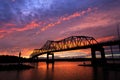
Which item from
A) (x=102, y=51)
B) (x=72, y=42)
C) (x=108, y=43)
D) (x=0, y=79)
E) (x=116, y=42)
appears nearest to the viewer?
(x=0, y=79)

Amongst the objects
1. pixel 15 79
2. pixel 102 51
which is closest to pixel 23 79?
pixel 15 79

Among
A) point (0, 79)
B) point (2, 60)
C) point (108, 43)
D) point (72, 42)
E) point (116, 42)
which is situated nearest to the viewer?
point (0, 79)

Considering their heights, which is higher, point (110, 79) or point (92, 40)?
point (92, 40)

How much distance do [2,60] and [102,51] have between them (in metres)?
95.8

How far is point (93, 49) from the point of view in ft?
340

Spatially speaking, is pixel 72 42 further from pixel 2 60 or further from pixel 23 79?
pixel 23 79

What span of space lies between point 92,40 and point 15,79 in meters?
90.9

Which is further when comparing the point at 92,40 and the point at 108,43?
the point at 92,40

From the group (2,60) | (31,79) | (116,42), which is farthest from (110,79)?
(2,60)

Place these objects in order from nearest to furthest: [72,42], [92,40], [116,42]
Result: [116,42] → [92,40] → [72,42]

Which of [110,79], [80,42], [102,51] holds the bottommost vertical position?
[110,79]

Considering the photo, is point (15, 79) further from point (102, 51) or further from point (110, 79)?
point (102, 51)

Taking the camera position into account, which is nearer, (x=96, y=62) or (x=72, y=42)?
(x=96, y=62)

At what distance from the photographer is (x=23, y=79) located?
143 feet
